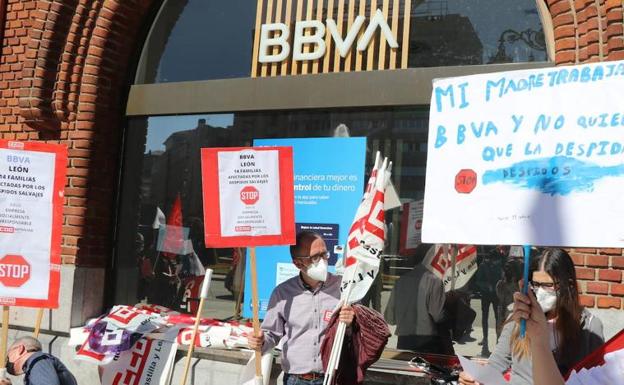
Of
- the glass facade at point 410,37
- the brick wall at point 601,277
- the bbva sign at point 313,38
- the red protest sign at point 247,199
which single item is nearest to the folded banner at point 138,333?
the red protest sign at point 247,199

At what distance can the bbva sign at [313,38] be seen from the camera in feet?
17.5

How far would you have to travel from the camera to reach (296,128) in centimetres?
555

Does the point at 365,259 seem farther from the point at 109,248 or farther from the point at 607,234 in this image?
the point at 109,248

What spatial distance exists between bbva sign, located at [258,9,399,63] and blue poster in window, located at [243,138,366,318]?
31.6 inches

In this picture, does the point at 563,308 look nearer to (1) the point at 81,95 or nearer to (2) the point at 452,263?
(2) the point at 452,263

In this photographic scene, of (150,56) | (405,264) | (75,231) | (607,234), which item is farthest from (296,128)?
(607,234)

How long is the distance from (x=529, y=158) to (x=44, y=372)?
121 inches

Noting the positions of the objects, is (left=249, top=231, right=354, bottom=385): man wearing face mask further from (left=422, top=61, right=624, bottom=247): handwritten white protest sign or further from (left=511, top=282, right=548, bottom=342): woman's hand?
(left=511, top=282, right=548, bottom=342): woman's hand

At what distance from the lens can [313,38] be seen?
556cm

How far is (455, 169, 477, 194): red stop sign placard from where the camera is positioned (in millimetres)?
2501

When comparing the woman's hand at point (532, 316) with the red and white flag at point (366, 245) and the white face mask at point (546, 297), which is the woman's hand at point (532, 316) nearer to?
the white face mask at point (546, 297)

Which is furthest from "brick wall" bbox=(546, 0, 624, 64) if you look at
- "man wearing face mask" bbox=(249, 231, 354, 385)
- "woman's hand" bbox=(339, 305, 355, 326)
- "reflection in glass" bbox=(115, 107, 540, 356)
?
"woman's hand" bbox=(339, 305, 355, 326)

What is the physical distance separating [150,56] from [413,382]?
13.8 ft

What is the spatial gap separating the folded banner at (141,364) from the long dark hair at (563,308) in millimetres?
3345
